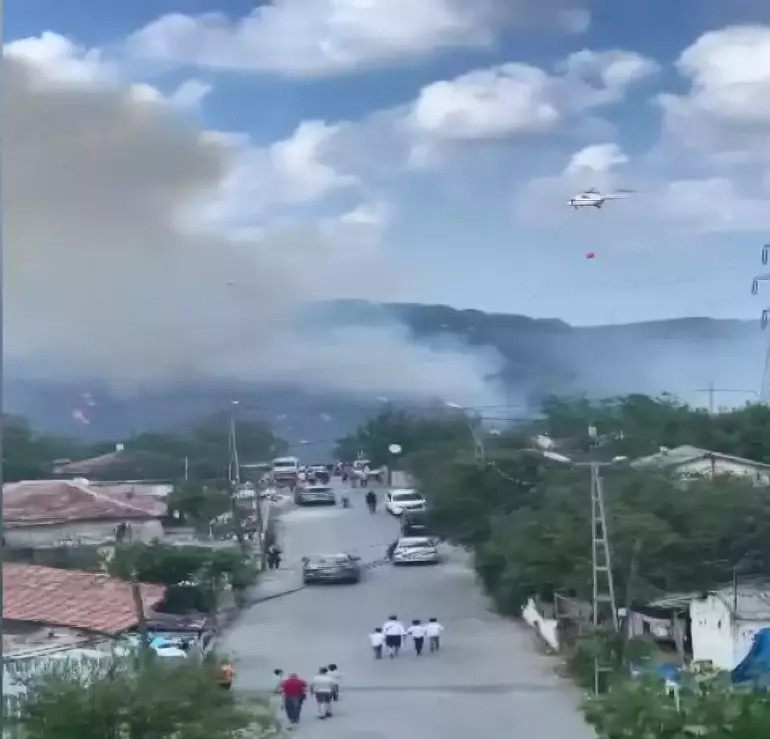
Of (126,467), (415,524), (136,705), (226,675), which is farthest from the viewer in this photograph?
(415,524)

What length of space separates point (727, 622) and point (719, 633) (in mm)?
28

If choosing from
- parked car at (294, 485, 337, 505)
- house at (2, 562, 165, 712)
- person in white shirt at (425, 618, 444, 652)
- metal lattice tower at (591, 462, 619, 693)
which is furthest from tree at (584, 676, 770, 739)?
house at (2, 562, 165, 712)

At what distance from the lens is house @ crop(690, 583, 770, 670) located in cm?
260

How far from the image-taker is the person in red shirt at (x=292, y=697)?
8.50 feet

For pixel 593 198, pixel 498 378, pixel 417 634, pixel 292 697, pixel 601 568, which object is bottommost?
pixel 292 697

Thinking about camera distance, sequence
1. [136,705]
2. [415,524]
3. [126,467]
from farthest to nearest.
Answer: [415,524]
[126,467]
[136,705]

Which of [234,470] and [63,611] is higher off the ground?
[234,470]

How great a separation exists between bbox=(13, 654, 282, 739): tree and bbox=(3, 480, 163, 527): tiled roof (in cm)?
30

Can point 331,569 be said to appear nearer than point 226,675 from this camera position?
No

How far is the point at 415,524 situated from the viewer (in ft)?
9.10

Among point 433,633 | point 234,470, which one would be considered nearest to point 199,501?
point 234,470

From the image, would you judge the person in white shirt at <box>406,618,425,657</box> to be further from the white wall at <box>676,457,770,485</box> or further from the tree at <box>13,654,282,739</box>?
the white wall at <box>676,457,770,485</box>

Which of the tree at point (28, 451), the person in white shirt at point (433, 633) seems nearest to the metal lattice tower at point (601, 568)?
the person in white shirt at point (433, 633)

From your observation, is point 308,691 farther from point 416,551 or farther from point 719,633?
point 719,633
